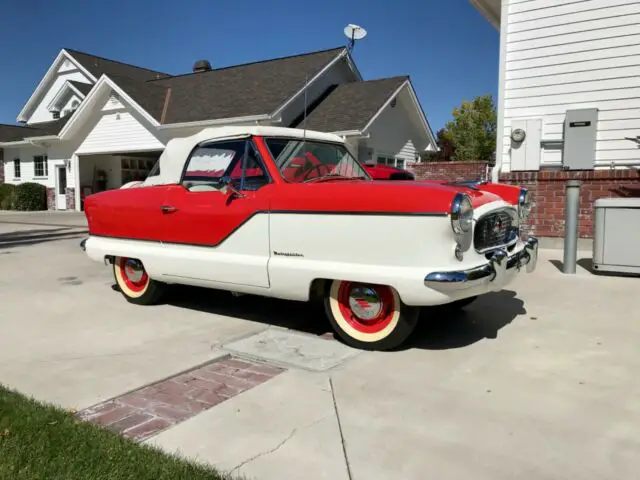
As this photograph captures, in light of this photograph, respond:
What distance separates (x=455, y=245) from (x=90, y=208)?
168 inches

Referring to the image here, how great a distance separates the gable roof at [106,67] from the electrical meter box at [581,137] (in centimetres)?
2279

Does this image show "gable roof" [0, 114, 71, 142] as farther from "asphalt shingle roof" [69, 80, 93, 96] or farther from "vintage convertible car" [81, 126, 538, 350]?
"vintage convertible car" [81, 126, 538, 350]

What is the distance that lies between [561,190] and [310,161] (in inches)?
245

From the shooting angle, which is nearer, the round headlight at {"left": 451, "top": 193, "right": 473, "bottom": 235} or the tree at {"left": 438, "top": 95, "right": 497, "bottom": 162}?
the round headlight at {"left": 451, "top": 193, "right": 473, "bottom": 235}

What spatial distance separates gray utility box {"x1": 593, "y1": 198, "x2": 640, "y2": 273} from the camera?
6914 millimetres

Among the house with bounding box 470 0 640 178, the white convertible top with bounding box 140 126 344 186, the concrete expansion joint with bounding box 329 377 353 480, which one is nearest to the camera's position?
the concrete expansion joint with bounding box 329 377 353 480

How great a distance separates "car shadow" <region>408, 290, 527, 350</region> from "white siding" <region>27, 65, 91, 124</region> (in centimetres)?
2628

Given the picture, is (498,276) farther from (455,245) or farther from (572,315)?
(572,315)

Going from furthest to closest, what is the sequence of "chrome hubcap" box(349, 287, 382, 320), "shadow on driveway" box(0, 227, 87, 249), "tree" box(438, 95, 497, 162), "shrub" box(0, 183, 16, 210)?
"tree" box(438, 95, 497, 162) < "shrub" box(0, 183, 16, 210) < "shadow on driveway" box(0, 227, 87, 249) < "chrome hubcap" box(349, 287, 382, 320)

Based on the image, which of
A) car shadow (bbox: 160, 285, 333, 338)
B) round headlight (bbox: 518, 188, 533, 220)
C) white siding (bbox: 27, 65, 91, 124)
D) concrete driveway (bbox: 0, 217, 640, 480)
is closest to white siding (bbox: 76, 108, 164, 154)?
white siding (bbox: 27, 65, 91, 124)

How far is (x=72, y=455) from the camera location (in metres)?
2.60

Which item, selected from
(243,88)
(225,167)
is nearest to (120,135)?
(243,88)

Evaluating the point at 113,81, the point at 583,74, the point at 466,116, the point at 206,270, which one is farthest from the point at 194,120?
the point at 466,116

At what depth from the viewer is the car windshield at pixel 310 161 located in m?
4.68
